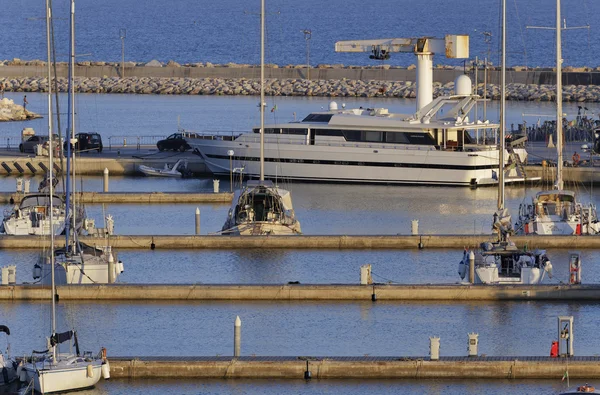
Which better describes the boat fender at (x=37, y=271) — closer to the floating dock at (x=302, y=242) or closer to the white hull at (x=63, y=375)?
the floating dock at (x=302, y=242)

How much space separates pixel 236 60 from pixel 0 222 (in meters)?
117

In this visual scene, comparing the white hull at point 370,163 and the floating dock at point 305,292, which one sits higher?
the white hull at point 370,163

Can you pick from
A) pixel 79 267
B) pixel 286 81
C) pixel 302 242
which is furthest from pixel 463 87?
pixel 286 81

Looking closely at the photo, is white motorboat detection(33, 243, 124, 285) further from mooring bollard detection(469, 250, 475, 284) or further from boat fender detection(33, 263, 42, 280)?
mooring bollard detection(469, 250, 475, 284)

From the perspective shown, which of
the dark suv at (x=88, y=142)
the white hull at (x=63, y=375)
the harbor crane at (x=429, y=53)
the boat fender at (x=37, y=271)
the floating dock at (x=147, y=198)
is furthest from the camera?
the dark suv at (x=88, y=142)

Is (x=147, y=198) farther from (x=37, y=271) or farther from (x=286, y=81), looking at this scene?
(x=286, y=81)

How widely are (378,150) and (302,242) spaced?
606 inches

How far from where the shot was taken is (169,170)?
65062 millimetres

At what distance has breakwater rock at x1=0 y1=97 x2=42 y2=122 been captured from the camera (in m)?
90.6

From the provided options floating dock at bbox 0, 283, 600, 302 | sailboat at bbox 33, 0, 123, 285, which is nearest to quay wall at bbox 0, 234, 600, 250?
sailboat at bbox 33, 0, 123, 285

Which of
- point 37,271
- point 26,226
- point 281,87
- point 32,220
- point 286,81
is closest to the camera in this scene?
point 37,271

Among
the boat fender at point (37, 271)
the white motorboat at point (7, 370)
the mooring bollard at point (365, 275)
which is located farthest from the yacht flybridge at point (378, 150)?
the white motorboat at point (7, 370)

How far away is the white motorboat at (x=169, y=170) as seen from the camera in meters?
64.6

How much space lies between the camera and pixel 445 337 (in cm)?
3681
